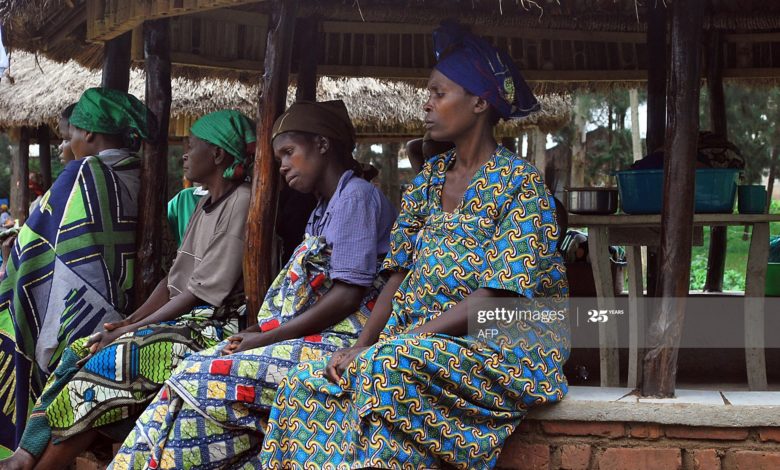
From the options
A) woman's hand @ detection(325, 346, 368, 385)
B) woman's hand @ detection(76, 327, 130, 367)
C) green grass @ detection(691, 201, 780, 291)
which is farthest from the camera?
green grass @ detection(691, 201, 780, 291)

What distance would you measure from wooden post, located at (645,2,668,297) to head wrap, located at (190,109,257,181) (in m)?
2.63

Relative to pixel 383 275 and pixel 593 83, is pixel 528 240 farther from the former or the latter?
pixel 593 83

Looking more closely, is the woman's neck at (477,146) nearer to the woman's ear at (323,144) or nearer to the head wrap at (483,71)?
the head wrap at (483,71)

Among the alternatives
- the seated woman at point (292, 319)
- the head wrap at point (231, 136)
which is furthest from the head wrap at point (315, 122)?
the head wrap at point (231, 136)

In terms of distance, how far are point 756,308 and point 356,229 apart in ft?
6.82

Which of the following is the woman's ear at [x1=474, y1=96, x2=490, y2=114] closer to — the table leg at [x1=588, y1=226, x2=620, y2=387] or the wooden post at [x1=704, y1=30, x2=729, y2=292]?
the table leg at [x1=588, y1=226, x2=620, y2=387]

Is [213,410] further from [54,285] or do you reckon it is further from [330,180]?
[54,285]

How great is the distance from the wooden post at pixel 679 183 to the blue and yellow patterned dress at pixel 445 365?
0.38 m

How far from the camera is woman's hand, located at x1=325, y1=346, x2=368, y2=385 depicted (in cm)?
305

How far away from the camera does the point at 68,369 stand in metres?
4.03

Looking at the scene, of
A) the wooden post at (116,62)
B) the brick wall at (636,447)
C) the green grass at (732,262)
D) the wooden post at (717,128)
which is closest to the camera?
the brick wall at (636,447)

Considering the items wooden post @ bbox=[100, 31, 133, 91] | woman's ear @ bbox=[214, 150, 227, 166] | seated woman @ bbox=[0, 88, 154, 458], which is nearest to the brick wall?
woman's ear @ bbox=[214, 150, 227, 166]

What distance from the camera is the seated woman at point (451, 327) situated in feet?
9.49

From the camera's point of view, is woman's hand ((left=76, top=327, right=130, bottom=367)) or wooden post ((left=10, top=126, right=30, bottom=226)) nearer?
woman's hand ((left=76, top=327, right=130, bottom=367))
